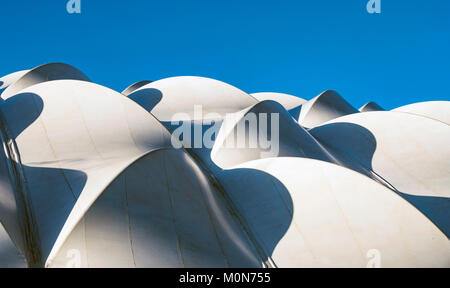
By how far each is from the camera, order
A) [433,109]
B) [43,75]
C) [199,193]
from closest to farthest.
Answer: [199,193] → [43,75] → [433,109]

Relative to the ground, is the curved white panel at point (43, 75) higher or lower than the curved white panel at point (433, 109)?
higher

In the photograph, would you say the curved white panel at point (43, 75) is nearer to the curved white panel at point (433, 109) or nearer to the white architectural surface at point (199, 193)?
the white architectural surface at point (199, 193)

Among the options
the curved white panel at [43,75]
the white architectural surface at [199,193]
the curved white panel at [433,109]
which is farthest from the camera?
the curved white panel at [433,109]

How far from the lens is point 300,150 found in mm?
18984

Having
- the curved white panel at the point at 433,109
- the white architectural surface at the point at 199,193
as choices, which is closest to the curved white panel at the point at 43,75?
the white architectural surface at the point at 199,193

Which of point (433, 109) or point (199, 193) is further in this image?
point (433, 109)

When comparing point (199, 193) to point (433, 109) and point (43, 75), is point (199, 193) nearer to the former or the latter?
point (43, 75)

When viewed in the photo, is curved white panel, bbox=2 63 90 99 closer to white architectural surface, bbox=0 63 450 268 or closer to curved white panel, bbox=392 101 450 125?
white architectural surface, bbox=0 63 450 268

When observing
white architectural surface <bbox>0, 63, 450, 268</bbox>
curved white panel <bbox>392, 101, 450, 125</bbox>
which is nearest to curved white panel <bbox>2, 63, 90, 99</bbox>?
white architectural surface <bbox>0, 63, 450, 268</bbox>

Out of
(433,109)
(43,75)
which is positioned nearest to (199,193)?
(43,75)

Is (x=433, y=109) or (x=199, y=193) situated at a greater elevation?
(x=199, y=193)

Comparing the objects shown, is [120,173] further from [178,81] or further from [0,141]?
[178,81]

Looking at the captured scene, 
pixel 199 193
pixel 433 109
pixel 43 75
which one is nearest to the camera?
pixel 199 193
